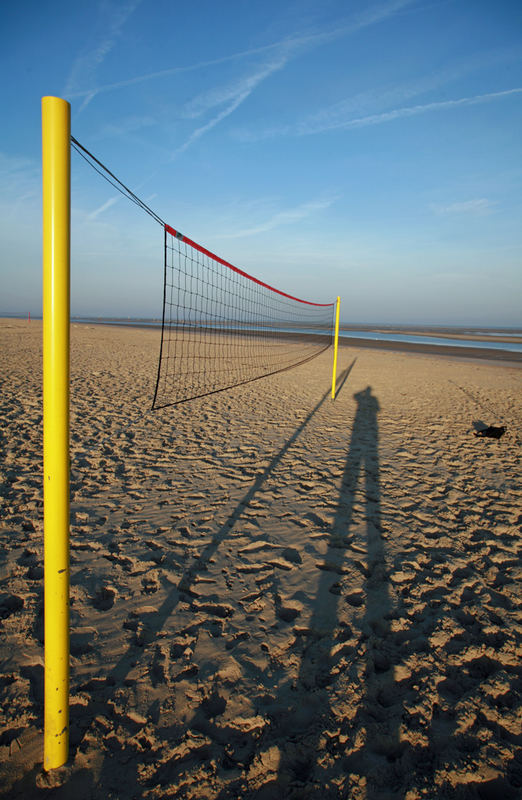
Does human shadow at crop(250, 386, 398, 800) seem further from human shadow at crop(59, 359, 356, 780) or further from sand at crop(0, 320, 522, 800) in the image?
human shadow at crop(59, 359, 356, 780)

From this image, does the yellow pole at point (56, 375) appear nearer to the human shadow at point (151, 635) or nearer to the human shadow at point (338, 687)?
the human shadow at point (151, 635)

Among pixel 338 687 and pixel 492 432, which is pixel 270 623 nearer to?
pixel 338 687

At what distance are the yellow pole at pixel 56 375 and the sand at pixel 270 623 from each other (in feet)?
1.86

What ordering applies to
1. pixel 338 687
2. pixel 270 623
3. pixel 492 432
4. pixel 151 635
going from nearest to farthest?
1. pixel 338 687
2. pixel 151 635
3. pixel 270 623
4. pixel 492 432

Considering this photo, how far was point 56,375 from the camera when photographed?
3.40 ft

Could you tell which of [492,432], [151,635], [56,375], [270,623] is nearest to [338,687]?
[270,623]

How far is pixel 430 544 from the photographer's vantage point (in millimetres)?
2672

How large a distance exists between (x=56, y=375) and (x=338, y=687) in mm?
1660

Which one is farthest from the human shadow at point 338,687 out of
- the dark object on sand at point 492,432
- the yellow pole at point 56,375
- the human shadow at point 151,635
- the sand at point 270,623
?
the dark object on sand at point 492,432

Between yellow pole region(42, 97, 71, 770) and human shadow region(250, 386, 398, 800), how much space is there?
0.87m

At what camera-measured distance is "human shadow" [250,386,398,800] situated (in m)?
1.30

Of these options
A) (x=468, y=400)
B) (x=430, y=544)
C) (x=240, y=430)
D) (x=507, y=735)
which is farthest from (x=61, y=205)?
(x=468, y=400)

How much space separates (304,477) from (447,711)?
2.29m

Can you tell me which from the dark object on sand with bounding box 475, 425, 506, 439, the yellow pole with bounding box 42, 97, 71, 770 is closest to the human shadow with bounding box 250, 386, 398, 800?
the yellow pole with bounding box 42, 97, 71, 770
